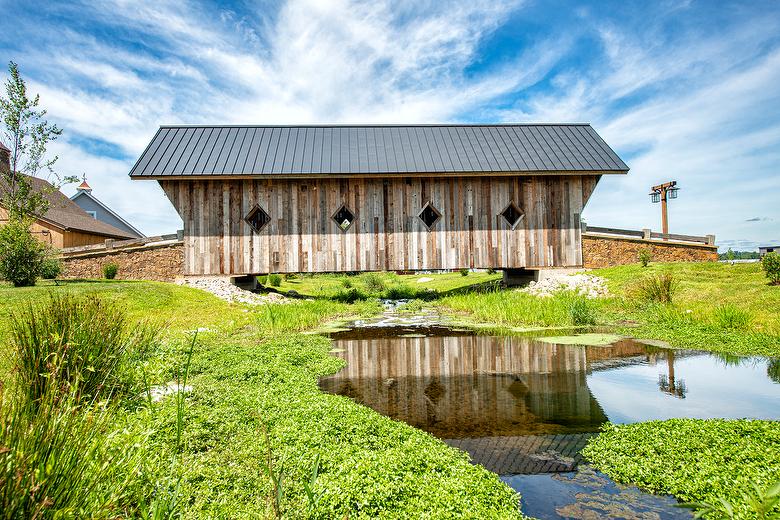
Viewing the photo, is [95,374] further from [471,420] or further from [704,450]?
[704,450]

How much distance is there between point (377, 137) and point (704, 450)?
17.4 meters

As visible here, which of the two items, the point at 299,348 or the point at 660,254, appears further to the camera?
the point at 660,254

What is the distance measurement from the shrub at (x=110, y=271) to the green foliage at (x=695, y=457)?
19942 millimetres

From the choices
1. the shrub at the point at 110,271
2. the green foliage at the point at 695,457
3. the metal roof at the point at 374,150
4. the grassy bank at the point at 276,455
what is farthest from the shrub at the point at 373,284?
the green foliage at the point at 695,457

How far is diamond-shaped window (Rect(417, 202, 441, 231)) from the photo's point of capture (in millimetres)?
17594

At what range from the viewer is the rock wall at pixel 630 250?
1972cm

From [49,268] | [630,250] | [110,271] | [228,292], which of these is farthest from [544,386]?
[110,271]

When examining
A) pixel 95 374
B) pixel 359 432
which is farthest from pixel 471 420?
pixel 95 374

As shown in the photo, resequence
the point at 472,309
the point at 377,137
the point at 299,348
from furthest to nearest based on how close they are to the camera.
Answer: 1. the point at 377,137
2. the point at 472,309
3. the point at 299,348

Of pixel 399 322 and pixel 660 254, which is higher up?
pixel 660 254

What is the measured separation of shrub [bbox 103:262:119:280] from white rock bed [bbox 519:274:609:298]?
1691cm

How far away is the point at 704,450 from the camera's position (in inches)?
143

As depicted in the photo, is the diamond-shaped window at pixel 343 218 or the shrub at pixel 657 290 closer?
the shrub at pixel 657 290

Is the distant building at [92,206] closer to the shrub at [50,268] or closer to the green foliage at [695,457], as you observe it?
the shrub at [50,268]
